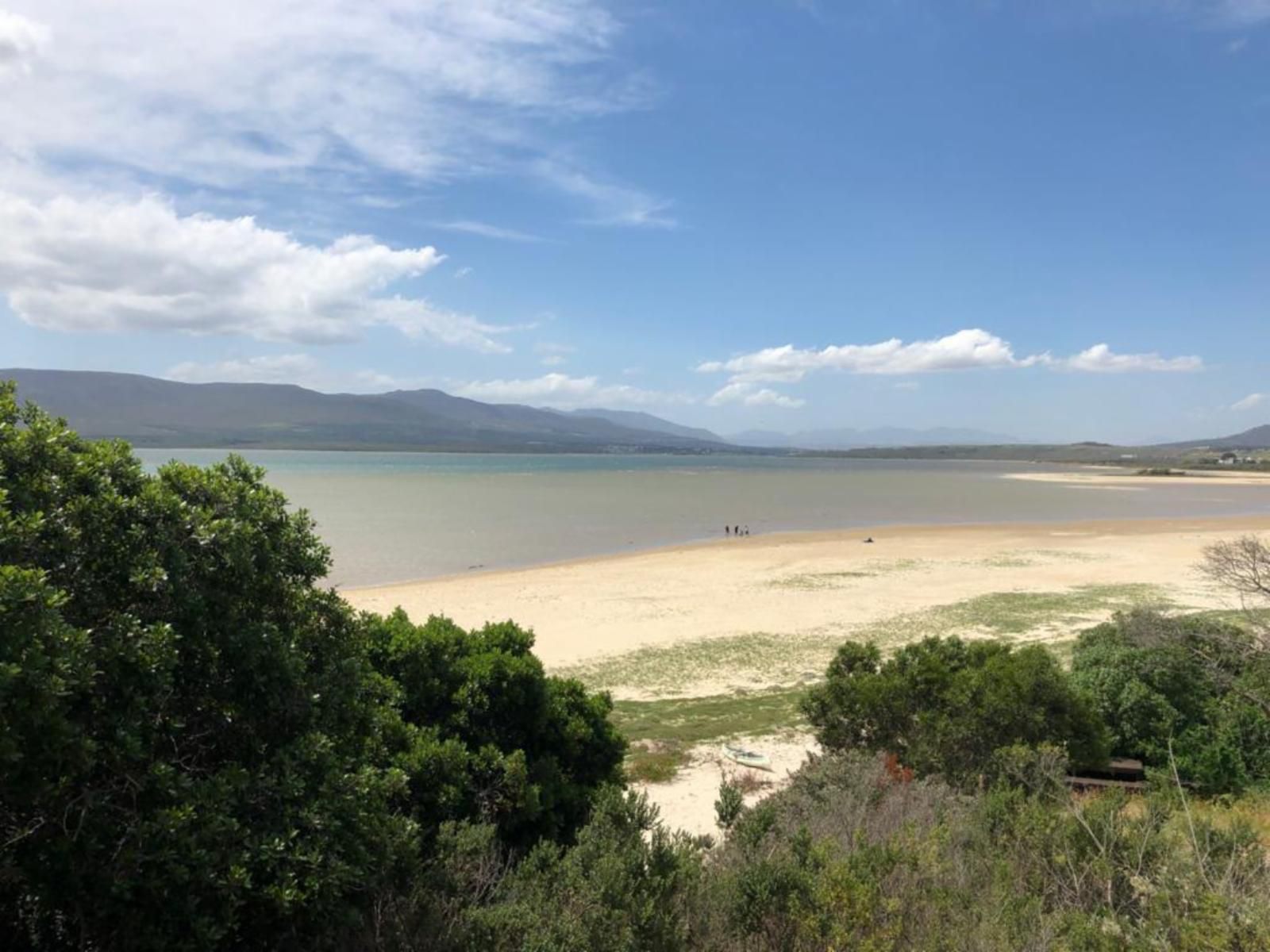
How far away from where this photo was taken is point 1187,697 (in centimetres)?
1080

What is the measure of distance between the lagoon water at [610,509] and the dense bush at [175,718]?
30.4m

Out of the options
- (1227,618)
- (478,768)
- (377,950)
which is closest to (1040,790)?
(478,768)

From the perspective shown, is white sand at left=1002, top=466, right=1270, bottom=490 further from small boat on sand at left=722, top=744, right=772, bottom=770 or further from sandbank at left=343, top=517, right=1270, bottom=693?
small boat on sand at left=722, top=744, right=772, bottom=770

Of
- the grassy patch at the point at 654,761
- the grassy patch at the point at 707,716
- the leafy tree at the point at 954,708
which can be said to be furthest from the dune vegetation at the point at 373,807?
the grassy patch at the point at 707,716

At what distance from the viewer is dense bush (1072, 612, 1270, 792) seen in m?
9.91

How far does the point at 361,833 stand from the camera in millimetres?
4508

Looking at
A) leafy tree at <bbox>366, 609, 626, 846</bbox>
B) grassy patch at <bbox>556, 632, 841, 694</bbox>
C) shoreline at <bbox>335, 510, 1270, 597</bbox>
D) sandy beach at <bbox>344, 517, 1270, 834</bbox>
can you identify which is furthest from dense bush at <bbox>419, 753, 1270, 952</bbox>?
shoreline at <bbox>335, 510, 1270, 597</bbox>

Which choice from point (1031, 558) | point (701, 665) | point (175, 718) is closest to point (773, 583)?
point (701, 665)

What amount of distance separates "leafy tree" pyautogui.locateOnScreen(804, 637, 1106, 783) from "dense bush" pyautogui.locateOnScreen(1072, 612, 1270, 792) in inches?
39.7

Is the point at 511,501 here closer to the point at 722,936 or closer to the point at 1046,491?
the point at 1046,491

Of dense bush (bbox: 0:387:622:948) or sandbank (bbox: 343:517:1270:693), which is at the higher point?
dense bush (bbox: 0:387:622:948)

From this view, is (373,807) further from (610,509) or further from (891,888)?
(610,509)

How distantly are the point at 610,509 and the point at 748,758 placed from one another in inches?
2253

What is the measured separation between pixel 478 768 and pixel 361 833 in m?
2.41
